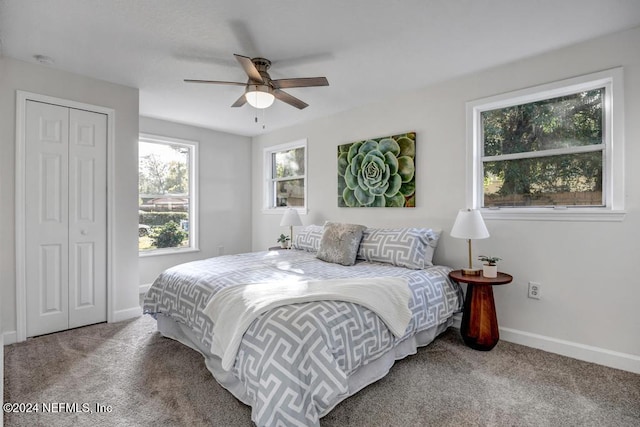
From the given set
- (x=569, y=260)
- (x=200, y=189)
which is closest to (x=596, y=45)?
(x=569, y=260)

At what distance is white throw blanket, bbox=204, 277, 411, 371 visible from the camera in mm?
1798

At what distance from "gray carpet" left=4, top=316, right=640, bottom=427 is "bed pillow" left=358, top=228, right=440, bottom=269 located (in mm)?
736

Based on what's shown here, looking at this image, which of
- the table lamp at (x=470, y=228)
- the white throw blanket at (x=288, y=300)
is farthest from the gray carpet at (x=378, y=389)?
the table lamp at (x=470, y=228)

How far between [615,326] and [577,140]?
1.42 meters

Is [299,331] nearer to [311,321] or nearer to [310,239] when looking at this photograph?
[311,321]

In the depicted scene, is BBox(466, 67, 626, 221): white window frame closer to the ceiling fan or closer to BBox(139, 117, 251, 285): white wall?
the ceiling fan

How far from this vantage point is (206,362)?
227 cm

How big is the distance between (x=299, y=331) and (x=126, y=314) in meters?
2.59

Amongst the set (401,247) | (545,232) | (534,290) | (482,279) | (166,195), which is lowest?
(534,290)

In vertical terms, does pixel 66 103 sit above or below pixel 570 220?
above

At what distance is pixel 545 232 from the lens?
267 centimetres

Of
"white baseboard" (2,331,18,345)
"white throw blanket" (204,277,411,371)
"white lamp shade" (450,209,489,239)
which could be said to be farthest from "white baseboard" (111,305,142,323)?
"white lamp shade" (450,209,489,239)

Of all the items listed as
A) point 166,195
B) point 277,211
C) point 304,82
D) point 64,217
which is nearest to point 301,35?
point 304,82

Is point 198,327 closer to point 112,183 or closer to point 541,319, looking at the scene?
point 112,183
